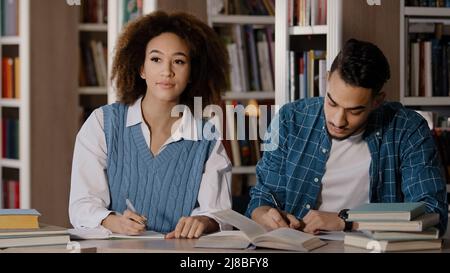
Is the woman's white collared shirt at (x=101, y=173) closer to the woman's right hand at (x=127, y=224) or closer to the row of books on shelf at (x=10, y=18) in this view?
the woman's right hand at (x=127, y=224)

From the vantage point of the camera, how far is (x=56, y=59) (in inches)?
198

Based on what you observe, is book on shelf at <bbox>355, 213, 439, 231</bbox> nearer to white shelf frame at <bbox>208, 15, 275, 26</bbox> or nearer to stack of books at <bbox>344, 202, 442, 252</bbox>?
stack of books at <bbox>344, 202, 442, 252</bbox>

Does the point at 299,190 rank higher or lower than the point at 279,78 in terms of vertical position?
lower

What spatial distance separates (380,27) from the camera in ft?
11.6

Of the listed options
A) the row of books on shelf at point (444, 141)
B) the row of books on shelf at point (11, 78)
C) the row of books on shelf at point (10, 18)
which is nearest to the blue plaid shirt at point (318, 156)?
the row of books on shelf at point (444, 141)

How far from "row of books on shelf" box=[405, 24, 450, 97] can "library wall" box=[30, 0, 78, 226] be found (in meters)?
2.05

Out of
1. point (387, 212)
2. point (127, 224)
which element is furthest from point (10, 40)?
point (387, 212)

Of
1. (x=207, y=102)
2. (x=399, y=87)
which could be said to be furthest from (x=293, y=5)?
(x=207, y=102)

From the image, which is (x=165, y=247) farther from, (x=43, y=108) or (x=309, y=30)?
(x=43, y=108)

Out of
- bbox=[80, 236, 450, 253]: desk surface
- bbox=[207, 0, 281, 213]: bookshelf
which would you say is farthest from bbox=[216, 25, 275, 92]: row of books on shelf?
bbox=[80, 236, 450, 253]: desk surface

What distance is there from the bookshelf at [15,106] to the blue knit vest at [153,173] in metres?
2.29

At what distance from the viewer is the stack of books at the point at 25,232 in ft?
7.22

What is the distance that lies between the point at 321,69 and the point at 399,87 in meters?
0.32

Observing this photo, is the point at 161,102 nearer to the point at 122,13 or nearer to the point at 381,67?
the point at 381,67
